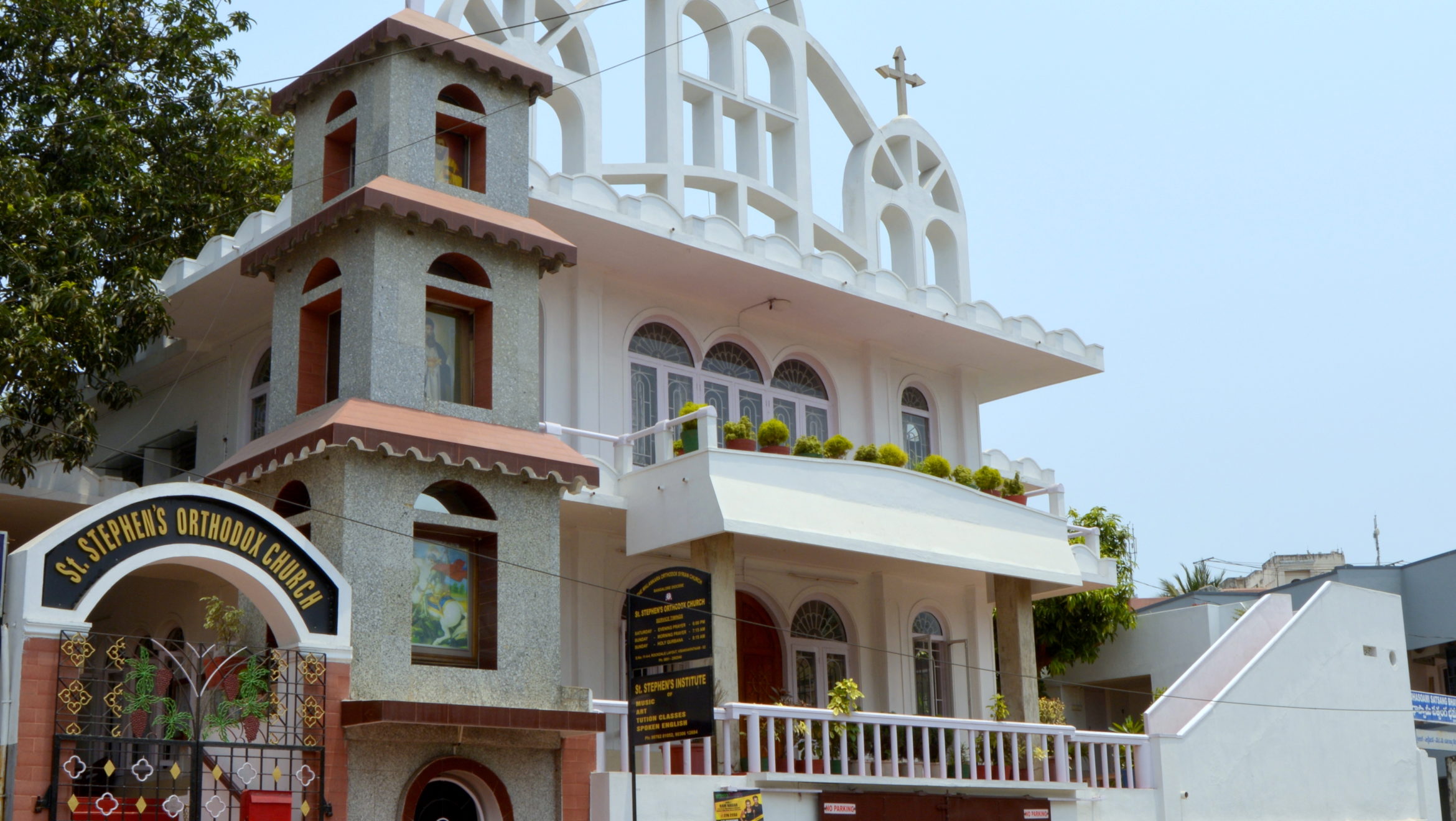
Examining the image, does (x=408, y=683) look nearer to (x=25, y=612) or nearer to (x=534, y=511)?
(x=534, y=511)

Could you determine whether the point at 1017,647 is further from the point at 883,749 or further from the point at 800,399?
the point at 800,399

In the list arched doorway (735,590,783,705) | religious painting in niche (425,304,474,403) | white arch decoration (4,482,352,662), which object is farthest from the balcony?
white arch decoration (4,482,352,662)

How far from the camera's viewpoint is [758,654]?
21734 millimetres

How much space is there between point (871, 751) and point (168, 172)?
13.3 metres

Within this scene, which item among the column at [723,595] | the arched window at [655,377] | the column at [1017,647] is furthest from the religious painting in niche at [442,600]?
the column at [1017,647]

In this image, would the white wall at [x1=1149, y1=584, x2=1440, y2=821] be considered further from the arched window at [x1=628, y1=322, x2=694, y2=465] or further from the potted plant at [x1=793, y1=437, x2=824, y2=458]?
the arched window at [x1=628, y1=322, x2=694, y2=465]

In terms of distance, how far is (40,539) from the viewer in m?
12.2

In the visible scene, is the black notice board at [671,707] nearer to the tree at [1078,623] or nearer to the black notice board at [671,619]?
the black notice board at [671,619]

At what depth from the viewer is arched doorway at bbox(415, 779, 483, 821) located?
47.8 ft

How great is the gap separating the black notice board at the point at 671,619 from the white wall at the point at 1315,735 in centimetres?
901

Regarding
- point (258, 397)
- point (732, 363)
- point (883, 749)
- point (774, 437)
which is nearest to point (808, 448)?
point (774, 437)

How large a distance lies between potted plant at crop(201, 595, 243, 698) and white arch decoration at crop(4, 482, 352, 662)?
0.53 m

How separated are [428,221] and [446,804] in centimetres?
570

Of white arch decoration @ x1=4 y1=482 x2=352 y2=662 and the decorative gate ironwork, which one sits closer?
white arch decoration @ x1=4 y1=482 x2=352 y2=662
